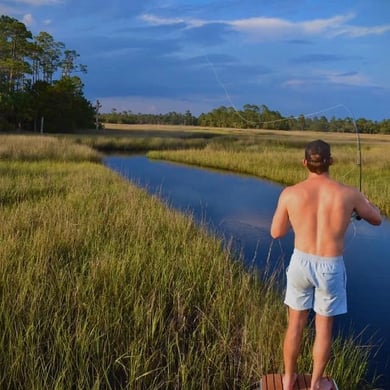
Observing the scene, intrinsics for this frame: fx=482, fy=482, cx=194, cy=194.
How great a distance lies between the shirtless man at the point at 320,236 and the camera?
304 centimetres

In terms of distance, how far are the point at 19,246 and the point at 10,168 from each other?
31.0 feet

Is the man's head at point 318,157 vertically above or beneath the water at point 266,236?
above

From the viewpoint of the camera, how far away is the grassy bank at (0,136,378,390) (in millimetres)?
3648

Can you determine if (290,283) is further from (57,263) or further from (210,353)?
(57,263)

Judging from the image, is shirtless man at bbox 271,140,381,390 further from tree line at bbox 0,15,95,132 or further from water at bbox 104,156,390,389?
tree line at bbox 0,15,95,132

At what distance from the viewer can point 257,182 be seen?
20594mm

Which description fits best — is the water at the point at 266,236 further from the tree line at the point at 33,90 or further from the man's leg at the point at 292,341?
the tree line at the point at 33,90

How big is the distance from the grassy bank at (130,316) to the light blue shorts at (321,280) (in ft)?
3.24

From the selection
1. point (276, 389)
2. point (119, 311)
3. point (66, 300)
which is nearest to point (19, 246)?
point (66, 300)

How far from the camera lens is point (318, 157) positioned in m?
3.11

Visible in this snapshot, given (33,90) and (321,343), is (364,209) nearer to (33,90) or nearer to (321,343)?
(321,343)

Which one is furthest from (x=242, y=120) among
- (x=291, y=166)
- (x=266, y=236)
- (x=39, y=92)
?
(x=266, y=236)

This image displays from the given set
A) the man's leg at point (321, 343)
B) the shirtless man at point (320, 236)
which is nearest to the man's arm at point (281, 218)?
the shirtless man at point (320, 236)

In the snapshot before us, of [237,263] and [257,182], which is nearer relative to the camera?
[237,263]
